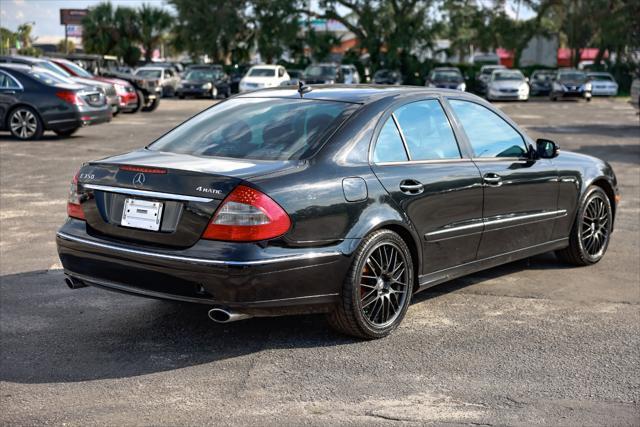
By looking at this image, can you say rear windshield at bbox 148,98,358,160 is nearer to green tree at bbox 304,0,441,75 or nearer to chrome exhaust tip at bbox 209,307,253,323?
chrome exhaust tip at bbox 209,307,253,323

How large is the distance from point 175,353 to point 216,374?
1.45ft

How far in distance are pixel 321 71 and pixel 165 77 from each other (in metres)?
7.31

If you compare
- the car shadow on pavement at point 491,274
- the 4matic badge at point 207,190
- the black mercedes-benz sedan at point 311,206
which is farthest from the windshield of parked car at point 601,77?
the 4matic badge at point 207,190

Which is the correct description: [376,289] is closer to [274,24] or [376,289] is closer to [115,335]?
[115,335]

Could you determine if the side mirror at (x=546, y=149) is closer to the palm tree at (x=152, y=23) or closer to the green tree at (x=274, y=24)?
the green tree at (x=274, y=24)

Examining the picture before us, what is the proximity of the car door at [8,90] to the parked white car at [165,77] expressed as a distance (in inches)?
869

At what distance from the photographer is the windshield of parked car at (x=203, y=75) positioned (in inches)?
1644

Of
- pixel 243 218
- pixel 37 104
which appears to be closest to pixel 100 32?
pixel 37 104

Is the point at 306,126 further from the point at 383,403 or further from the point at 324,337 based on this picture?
the point at 383,403

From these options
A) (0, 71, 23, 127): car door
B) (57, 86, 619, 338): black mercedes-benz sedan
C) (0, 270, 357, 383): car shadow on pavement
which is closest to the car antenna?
(57, 86, 619, 338): black mercedes-benz sedan

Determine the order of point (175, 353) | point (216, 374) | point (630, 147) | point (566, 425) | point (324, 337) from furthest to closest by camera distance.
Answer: point (630, 147) → point (324, 337) → point (175, 353) → point (216, 374) → point (566, 425)

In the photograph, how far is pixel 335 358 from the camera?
5.07 metres

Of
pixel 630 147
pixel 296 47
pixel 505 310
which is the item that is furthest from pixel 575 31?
pixel 505 310

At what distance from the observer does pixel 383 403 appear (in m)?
4.39
